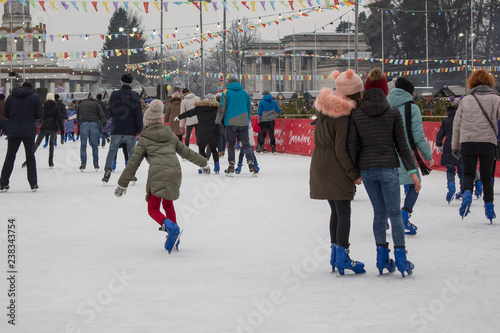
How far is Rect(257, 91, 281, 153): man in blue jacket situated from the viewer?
23.7 metres

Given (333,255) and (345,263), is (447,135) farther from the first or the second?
(345,263)

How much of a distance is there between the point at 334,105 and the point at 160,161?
2134 millimetres

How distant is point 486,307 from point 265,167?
43.8ft

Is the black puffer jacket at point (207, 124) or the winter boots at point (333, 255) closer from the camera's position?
the winter boots at point (333, 255)

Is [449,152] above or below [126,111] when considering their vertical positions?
below

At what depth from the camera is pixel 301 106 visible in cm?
2686

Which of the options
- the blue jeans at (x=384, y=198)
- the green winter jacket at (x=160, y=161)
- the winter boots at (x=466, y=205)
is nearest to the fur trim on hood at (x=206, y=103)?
the winter boots at (x=466, y=205)

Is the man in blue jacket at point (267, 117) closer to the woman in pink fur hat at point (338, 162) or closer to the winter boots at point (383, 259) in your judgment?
the woman in pink fur hat at point (338, 162)

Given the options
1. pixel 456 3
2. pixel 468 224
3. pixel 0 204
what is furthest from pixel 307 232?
pixel 456 3

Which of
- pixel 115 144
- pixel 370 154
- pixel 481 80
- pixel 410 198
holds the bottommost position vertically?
pixel 410 198

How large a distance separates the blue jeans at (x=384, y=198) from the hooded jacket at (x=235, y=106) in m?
9.38

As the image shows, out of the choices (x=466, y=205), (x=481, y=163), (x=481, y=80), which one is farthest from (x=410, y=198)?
(x=481, y=80)

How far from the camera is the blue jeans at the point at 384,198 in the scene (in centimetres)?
635

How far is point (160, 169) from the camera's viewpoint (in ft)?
25.6
